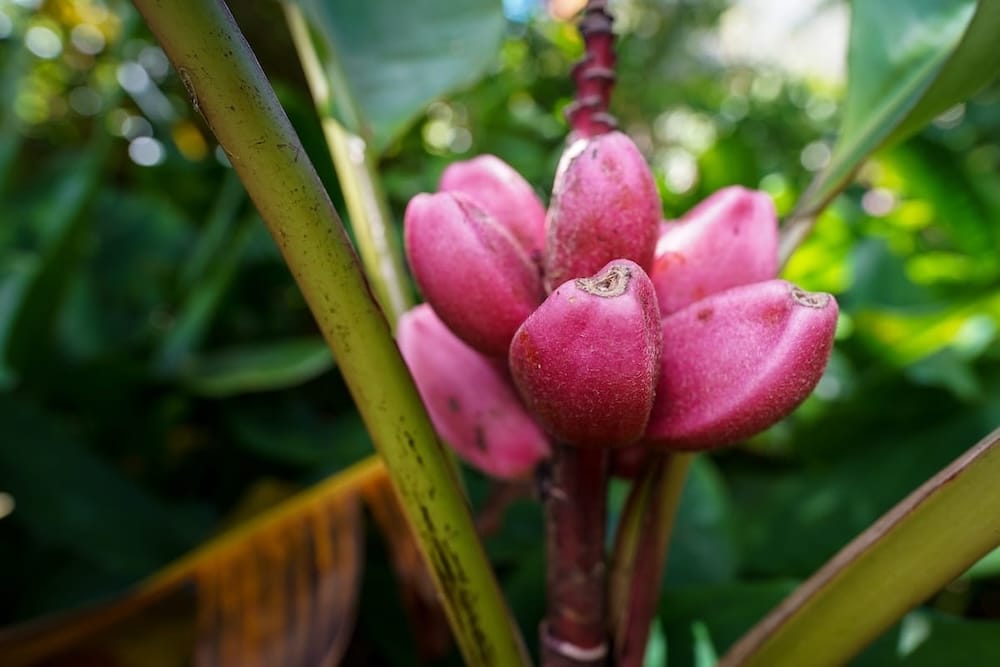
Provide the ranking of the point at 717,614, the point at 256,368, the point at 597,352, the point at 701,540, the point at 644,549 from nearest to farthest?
the point at 597,352 < the point at 644,549 < the point at 717,614 < the point at 701,540 < the point at 256,368

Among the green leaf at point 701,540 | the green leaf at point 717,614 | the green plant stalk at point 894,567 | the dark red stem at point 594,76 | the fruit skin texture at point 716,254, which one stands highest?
the dark red stem at point 594,76

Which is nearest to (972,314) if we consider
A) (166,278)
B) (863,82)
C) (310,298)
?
(863,82)

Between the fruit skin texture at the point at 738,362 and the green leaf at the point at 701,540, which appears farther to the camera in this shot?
the green leaf at the point at 701,540

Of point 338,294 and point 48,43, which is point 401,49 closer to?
point 338,294

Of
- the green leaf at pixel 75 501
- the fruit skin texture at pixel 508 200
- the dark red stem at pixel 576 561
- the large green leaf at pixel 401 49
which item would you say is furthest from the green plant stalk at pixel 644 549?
the green leaf at pixel 75 501

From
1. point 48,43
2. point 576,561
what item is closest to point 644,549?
point 576,561

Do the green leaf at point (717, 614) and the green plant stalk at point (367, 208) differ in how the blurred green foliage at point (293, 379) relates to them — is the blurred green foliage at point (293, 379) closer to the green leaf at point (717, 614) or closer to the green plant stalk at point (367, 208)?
the green leaf at point (717, 614)

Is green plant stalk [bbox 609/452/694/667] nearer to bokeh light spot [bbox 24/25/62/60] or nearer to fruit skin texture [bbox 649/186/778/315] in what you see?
fruit skin texture [bbox 649/186/778/315]
